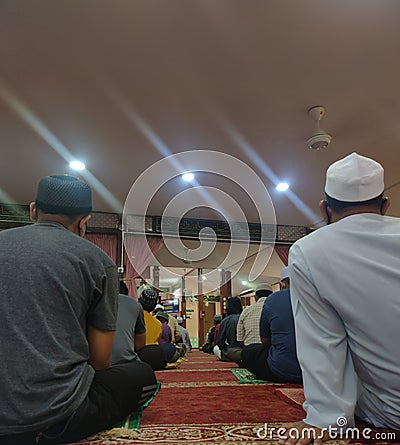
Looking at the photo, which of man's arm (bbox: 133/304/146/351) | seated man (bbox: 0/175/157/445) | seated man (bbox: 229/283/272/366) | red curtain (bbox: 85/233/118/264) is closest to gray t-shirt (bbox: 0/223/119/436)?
seated man (bbox: 0/175/157/445)

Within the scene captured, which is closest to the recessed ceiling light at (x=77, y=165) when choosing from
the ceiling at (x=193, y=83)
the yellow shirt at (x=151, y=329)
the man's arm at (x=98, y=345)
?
the ceiling at (x=193, y=83)

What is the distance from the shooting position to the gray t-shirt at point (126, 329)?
2.09 metres

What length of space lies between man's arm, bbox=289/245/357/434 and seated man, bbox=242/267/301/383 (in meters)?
1.37

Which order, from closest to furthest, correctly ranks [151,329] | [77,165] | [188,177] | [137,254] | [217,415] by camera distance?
[217,415] → [151,329] → [77,165] → [188,177] → [137,254]

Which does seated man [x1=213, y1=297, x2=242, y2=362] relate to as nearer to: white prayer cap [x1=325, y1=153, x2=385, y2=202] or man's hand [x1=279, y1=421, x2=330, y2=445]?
man's hand [x1=279, y1=421, x2=330, y2=445]

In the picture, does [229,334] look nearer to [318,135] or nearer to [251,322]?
[251,322]

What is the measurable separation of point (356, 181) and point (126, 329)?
4.95 ft

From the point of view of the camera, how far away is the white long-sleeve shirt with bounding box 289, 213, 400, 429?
1191 millimetres

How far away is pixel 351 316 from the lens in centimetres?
123

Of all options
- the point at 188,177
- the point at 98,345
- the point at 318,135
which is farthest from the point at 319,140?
the point at 98,345

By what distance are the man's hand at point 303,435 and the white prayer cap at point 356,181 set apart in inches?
30.3

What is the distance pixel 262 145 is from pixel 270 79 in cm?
133

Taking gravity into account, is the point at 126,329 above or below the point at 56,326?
below

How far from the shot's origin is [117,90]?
3488 millimetres
